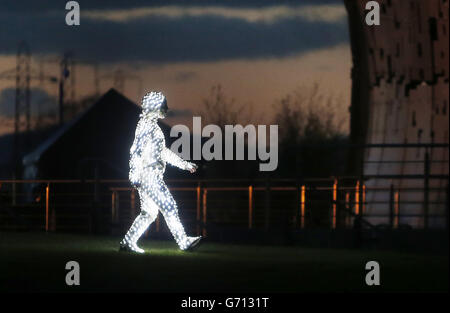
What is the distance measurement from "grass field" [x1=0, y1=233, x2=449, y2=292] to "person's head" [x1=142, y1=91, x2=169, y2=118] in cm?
171

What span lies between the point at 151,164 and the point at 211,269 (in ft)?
7.64

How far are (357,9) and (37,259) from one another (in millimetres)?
10717

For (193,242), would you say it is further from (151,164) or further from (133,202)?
(133,202)

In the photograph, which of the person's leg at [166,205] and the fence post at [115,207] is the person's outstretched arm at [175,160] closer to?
the person's leg at [166,205]

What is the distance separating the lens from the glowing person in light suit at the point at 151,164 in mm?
14445

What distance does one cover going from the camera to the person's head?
14.4 m

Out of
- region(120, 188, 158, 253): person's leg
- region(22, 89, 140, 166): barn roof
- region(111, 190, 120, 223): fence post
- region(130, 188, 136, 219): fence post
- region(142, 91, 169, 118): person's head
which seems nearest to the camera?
region(142, 91, 169, 118): person's head

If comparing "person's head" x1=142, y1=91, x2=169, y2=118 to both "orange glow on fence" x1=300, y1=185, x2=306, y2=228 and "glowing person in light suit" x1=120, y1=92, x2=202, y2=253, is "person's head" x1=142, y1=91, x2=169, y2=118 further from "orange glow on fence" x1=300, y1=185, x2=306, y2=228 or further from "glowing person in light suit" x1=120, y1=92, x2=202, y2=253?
"orange glow on fence" x1=300, y1=185, x2=306, y2=228

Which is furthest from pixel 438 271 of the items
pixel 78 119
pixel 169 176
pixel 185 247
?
pixel 78 119

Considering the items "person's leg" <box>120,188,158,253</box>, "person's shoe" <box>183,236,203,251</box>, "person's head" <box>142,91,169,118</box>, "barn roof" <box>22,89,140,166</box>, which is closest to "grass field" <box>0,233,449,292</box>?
"person's shoe" <box>183,236,203,251</box>

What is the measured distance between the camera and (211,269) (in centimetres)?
1255

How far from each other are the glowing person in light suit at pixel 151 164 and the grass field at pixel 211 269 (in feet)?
1.53
